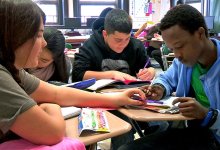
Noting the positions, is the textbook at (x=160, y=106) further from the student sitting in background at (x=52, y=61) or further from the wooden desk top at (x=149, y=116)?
the student sitting in background at (x=52, y=61)

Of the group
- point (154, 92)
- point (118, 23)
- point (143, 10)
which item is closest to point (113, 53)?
point (118, 23)

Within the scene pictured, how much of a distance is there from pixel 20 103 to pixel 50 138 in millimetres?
139

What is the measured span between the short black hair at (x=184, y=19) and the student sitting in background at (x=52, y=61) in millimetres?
701

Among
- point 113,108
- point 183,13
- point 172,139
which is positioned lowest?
point 172,139

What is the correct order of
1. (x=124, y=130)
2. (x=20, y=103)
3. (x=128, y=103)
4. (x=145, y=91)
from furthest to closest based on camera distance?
1. (x=145, y=91)
2. (x=128, y=103)
3. (x=124, y=130)
4. (x=20, y=103)

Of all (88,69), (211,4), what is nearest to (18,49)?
(88,69)

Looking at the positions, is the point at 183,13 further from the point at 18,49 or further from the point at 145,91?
the point at 18,49

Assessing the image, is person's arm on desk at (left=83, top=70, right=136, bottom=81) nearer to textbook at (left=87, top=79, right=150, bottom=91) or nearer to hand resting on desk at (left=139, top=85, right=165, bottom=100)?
textbook at (left=87, top=79, right=150, bottom=91)

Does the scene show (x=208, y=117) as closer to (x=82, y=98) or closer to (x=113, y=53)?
(x=82, y=98)

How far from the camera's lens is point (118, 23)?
2006mm

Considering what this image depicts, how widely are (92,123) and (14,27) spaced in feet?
1.30

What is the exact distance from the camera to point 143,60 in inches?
87.9

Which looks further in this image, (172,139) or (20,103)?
(172,139)

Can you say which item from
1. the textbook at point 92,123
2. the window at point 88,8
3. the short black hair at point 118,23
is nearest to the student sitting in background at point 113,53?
the short black hair at point 118,23
